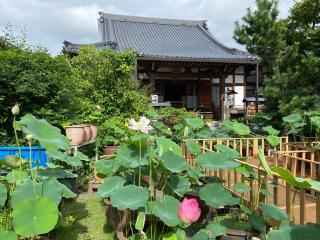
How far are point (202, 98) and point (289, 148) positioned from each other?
9.17m

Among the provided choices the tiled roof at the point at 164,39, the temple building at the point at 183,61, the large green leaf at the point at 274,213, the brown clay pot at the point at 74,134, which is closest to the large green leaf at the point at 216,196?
the large green leaf at the point at 274,213

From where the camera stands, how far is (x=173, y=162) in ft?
9.48

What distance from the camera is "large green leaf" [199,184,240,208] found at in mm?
2805

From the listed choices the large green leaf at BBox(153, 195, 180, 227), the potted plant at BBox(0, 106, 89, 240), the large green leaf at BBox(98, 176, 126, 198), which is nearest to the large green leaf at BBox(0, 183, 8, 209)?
the potted plant at BBox(0, 106, 89, 240)

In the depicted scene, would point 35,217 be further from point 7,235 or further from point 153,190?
point 153,190

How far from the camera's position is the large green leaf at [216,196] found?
2.80m

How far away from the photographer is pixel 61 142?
2.92m

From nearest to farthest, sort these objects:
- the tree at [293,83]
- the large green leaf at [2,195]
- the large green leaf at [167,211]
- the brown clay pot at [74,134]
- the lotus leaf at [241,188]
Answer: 1. the large green leaf at [167,211]
2. the large green leaf at [2,195]
3. the lotus leaf at [241,188]
4. the brown clay pot at [74,134]
5. the tree at [293,83]

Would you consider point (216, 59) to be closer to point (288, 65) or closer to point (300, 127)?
point (288, 65)

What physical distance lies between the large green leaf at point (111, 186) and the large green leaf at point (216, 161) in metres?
0.77

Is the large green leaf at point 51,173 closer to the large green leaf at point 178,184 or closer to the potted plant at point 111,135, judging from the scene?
the large green leaf at point 178,184

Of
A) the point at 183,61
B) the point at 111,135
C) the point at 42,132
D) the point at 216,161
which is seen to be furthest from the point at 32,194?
the point at 183,61


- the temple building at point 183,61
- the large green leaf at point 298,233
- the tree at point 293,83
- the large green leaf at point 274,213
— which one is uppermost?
the temple building at point 183,61

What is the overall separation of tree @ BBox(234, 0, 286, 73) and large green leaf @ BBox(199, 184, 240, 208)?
554cm
